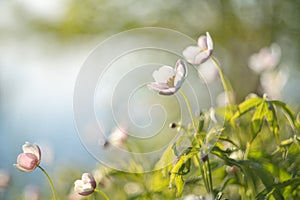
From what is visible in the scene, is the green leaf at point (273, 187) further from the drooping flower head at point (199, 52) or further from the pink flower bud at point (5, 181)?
the pink flower bud at point (5, 181)

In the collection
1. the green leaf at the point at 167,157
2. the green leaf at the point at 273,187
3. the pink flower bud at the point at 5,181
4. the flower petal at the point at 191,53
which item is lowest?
the green leaf at the point at 273,187

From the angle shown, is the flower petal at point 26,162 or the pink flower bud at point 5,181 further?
the pink flower bud at point 5,181

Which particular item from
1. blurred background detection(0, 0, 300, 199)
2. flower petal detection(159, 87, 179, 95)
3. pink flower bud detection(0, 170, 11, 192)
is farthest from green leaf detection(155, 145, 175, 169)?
blurred background detection(0, 0, 300, 199)

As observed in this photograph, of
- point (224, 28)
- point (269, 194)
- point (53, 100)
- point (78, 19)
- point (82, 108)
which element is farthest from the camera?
point (78, 19)

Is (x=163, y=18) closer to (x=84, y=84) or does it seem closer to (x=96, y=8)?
(x=96, y=8)

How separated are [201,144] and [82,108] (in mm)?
280

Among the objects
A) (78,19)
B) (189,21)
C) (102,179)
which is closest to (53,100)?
(78,19)

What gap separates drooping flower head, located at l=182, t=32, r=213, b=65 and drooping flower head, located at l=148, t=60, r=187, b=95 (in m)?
0.04

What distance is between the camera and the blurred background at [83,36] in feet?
13.2

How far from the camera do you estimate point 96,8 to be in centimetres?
472

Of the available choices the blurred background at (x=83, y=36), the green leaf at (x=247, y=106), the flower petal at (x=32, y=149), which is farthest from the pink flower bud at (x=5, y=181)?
the blurred background at (x=83, y=36)

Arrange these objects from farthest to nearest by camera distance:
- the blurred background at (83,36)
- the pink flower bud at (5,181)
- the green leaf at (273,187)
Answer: the blurred background at (83,36) < the pink flower bud at (5,181) < the green leaf at (273,187)

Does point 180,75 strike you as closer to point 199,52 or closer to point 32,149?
point 199,52

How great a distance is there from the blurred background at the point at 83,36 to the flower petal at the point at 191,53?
2.71 meters
